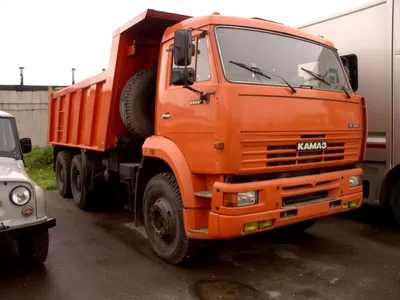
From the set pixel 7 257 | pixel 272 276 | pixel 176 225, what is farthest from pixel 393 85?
pixel 7 257

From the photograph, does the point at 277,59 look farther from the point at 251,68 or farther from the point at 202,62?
the point at 202,62

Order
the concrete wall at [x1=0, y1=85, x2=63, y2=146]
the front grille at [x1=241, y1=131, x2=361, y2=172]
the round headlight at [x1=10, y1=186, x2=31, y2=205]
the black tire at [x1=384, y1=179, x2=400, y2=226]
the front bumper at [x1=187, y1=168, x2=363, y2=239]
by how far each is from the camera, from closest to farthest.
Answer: the front bumper at [x1=187, y1=168, x2=363, y2=239], the front grille at [x1=241, y1=131, x2=361, y2=172], the round headlight at [x1=10, y1=186, x2=31, y2=205], the black tire at [x1=384, y1=179, x2=400, y2=226], the concrete wall at [x1=0, y1=85, x2=63, y2=146]

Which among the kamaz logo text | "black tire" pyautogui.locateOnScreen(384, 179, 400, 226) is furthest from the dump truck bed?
"black tire" pyautogui.locateOnScreen(384, 179, 400, 226)

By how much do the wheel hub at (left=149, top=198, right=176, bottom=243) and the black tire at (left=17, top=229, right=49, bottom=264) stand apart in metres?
1.22

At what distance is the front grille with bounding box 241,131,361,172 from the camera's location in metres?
3.88

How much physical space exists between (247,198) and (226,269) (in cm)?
110

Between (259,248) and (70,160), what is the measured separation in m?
4.92

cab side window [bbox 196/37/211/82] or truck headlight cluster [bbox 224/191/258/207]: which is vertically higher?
cab side window [bbox 196/37/211/82]

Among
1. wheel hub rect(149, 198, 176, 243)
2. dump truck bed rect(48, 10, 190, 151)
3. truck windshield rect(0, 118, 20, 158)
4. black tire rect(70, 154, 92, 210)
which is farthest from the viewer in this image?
black tire rect(70, 154, 92, 210)

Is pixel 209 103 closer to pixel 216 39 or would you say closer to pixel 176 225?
pixel 216 39

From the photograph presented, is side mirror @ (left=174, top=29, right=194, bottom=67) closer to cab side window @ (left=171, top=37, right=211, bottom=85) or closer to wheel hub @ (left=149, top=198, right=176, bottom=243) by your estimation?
cab side window @ (left=171, top=37, right=211, bottom=85)

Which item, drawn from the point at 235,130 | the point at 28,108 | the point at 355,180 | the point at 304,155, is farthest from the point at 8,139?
the point at 28,108

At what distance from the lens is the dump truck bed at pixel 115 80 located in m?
5.35

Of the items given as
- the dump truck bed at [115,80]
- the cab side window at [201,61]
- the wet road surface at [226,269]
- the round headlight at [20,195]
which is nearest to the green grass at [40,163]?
the dump truck bed at [115,80]
